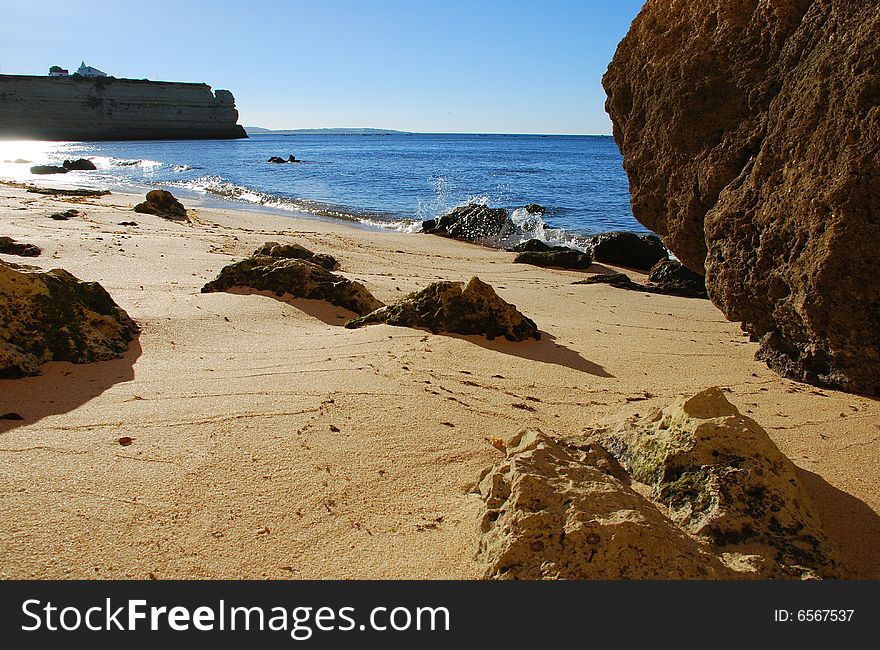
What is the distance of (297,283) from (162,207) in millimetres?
8033

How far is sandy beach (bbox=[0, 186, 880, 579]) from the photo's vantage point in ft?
6.28

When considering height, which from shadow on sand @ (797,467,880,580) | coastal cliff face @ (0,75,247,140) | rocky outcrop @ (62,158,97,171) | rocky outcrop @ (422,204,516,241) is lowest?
shadow on sand @ (797,467,880,580)

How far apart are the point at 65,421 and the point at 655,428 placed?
2.51 m

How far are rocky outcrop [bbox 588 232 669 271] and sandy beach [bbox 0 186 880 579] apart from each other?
15.9 ft

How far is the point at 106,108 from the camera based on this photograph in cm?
6800

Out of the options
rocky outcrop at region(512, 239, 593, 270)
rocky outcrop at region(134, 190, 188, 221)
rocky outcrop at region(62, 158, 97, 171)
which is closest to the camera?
rocky outcrop at region(512, 239, 593, 270)

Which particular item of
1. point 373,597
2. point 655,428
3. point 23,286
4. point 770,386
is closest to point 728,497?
point 655,428

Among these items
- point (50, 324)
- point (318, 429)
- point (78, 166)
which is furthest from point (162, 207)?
point (78, 166)

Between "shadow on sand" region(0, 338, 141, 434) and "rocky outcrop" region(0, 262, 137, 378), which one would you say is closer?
"shadow on sand" region(0, 338, 141, 434)

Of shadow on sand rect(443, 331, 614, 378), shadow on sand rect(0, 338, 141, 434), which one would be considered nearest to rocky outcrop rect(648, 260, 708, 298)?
shadow on sand rect(443, 331, 614, 378)

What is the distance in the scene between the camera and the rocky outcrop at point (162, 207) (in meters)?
11.5

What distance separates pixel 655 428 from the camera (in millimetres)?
2361

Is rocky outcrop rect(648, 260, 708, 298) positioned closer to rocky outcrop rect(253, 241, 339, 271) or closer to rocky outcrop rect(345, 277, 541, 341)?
rocky outcrop rect(345, 277, 541, 341)

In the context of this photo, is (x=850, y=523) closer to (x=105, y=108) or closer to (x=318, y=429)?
(x=318, y=429)
